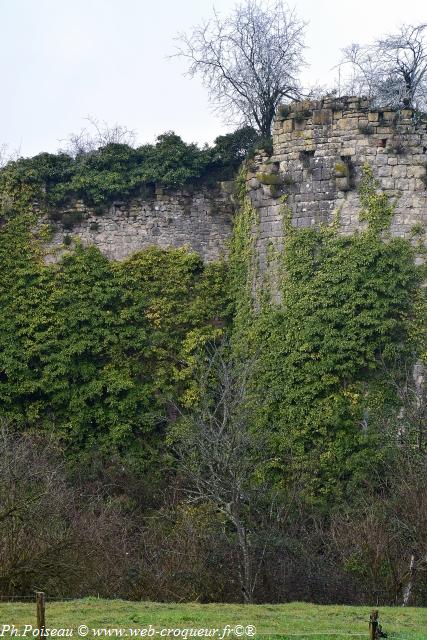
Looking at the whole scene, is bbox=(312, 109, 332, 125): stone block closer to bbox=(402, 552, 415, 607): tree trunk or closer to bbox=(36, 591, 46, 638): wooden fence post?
bbox=(402, 552, 415, 607): tree trunk

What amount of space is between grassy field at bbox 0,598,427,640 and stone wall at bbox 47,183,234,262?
909cm

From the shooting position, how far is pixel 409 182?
18.9m

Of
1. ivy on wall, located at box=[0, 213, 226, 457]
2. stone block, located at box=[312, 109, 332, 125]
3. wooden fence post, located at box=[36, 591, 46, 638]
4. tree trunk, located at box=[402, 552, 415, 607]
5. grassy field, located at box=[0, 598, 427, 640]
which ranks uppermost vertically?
stone block, located at box=[312, 109, 332, 125]

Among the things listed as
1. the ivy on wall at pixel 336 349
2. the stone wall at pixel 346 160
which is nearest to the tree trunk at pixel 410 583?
the ivy on wall at pixel 336 349

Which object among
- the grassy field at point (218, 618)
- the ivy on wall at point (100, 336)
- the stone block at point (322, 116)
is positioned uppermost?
the stone block at point (322, 116)

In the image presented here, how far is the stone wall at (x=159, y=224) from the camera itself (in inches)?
856

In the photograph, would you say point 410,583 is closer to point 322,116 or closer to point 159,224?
point 322,116

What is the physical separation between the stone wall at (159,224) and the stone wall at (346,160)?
2372 millimetres

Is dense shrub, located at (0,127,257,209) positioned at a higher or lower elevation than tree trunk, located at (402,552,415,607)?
higher

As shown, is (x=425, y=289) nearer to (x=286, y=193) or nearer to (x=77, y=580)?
(x=286, y=193)

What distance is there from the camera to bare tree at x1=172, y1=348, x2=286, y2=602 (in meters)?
16.0

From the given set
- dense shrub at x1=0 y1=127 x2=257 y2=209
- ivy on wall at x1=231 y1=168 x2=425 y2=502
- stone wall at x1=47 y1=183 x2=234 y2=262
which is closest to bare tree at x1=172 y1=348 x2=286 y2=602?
ivy on wall at x1=231 y1=168 x2=425 y2=502

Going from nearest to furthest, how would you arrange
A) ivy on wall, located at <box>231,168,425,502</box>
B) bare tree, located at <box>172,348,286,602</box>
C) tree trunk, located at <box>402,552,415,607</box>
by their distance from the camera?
1. tree trunk, located at <box>402,552,415,607</box>
2. bare tree, located at <box>172,348,286,602</box>
3. ivy on wall, located at <box>231,168,425,502</box>

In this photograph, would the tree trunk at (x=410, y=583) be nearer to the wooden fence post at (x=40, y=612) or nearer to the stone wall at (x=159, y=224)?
the wooden fence post at (x=40, y=612)
